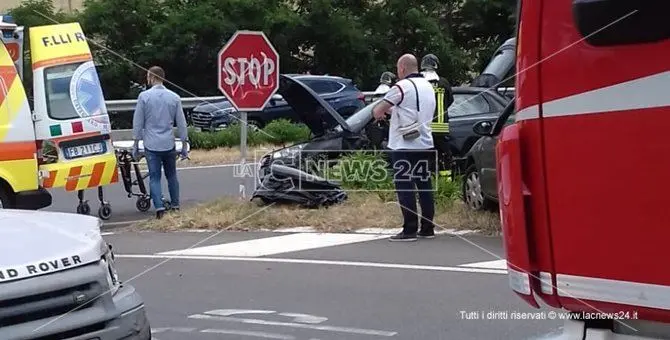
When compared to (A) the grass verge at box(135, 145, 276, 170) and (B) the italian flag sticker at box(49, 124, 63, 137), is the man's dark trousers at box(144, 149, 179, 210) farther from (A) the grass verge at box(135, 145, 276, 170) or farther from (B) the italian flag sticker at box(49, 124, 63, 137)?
(A) the grass verge at box(135, 145, 276, 170)

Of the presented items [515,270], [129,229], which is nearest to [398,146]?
[129,229]

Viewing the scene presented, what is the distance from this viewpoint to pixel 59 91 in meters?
12.2

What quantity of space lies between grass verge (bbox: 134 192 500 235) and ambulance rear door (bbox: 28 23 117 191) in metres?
0.97

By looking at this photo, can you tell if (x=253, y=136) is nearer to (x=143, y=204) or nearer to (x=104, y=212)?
(x=143, y=204)

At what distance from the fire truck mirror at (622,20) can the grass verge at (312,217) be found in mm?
8500

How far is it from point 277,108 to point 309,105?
42.8 feet

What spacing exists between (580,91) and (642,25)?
297mm

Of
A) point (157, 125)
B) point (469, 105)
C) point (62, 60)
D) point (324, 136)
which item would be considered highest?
point (62, 60)

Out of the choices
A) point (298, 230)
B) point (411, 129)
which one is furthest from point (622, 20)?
point (298, 230)

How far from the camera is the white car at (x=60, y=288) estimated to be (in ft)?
14.8

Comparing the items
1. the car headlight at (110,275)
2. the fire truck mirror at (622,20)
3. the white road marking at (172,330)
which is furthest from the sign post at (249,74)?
the fire truck mirror at (622,20)

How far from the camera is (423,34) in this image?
37.1 meters

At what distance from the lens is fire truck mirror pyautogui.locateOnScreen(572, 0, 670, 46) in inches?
97.1

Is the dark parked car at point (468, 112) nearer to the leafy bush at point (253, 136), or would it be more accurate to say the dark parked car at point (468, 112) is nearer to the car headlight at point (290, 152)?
the car headlight at point (290, 152)
